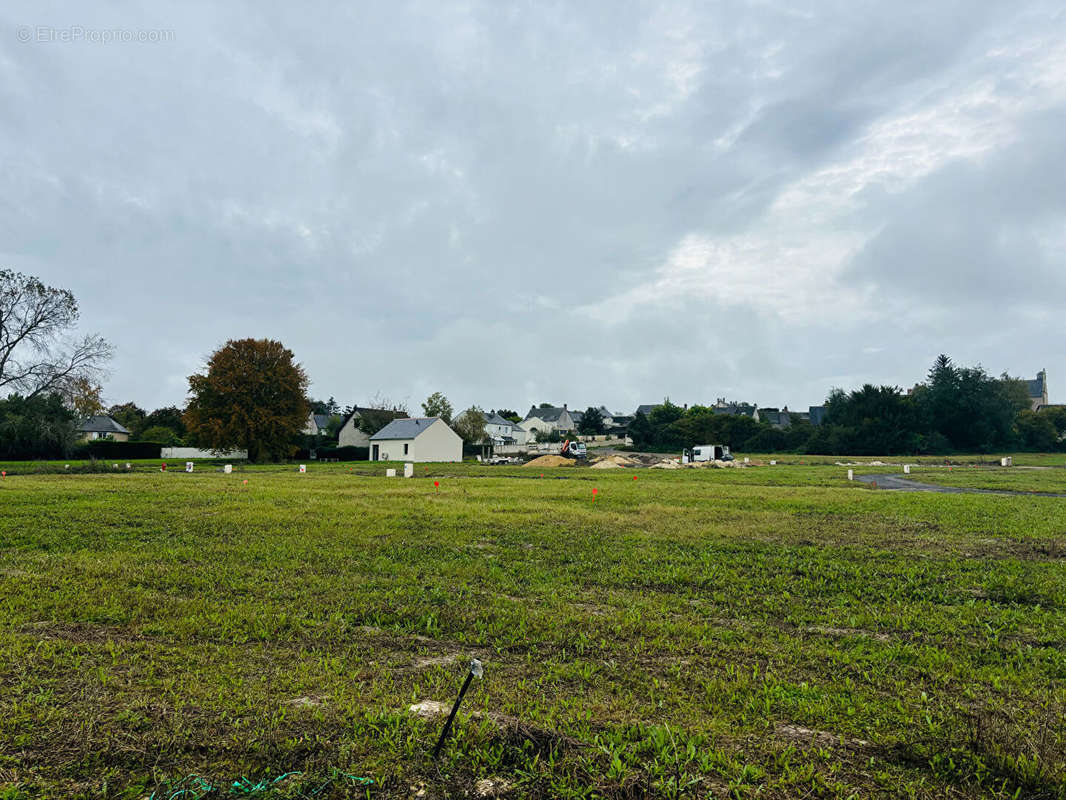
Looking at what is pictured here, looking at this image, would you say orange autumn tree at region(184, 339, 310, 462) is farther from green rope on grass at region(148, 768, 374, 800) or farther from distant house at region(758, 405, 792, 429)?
distant house at region(758, 405, 792, 429)

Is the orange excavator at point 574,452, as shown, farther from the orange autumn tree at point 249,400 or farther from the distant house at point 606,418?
the distant house at point 606,418

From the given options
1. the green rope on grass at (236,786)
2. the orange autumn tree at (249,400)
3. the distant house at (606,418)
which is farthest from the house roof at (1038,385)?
the green rope on grass at (236,786)

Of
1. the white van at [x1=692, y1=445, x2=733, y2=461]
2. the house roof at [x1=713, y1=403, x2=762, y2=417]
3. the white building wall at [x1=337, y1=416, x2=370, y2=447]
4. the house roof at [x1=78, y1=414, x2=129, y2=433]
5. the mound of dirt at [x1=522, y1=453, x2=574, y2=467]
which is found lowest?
the mound of dirt at [x1=522, y1=453, x2=574, y2=467]

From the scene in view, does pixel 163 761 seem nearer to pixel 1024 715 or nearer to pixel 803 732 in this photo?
pixel 803 732

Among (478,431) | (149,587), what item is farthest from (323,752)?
(478,431)

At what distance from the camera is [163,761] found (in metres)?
3.30

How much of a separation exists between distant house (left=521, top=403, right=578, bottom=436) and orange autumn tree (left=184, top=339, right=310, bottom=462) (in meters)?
82.3

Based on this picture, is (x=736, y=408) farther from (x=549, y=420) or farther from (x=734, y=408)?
(x=549, y=420)

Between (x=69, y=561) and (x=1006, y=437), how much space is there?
82.9 m

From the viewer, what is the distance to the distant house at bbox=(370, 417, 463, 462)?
189ft

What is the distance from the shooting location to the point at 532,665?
16.1 ft

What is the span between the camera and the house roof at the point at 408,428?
5769 centimetres

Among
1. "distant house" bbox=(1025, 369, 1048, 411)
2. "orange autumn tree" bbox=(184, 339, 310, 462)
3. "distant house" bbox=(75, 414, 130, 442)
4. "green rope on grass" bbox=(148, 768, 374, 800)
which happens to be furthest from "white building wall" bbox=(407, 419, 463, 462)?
"distant house" bbox=(1025, 369, 1048, 411)

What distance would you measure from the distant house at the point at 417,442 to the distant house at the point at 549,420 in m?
72.8
